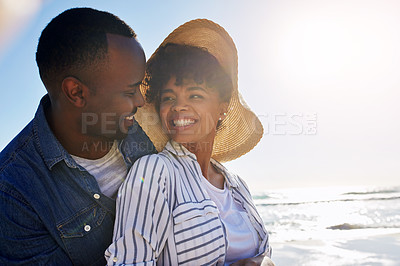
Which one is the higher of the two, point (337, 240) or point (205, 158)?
point (205, 158)

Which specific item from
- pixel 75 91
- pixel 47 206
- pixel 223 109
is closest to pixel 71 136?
pixel 75 91

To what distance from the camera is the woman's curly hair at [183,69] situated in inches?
98.5

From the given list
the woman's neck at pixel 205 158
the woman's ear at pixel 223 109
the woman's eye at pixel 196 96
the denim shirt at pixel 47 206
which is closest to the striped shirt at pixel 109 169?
the denim shirt at pixel 47 206

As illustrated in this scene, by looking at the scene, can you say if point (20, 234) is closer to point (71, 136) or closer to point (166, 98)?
point (71, 136)

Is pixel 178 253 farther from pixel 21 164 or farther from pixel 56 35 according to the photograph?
pixel 56 35

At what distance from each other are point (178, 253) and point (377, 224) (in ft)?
29.8

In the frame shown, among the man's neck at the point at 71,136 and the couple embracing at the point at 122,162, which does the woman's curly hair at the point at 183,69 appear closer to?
the couple embracing at the point at 122,162

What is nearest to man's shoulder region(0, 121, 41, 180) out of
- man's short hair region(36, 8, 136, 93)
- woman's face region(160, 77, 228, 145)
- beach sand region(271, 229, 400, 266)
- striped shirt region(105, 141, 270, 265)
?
man's short hair region(36, 8, 136, 93)

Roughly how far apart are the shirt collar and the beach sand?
4.34 metres

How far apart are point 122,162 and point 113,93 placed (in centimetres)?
50

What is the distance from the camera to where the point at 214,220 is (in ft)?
7.03

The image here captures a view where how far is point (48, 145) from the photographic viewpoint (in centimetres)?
218

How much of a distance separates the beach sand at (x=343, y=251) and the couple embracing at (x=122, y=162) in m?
3.48

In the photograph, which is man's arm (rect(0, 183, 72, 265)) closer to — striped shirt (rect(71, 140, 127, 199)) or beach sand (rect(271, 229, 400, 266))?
striped shirt (rect(71, 140, 127, 199))
